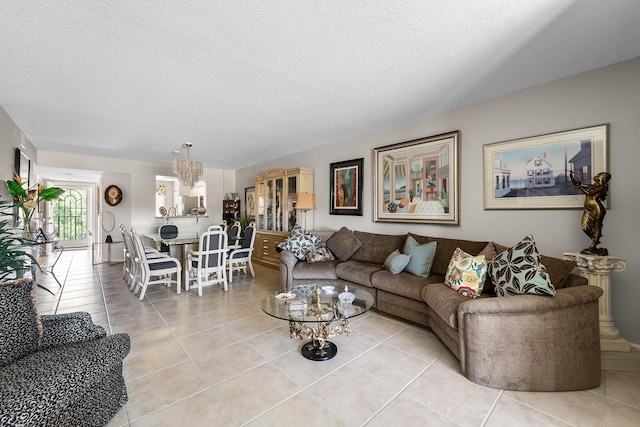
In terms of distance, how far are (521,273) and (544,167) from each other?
1.27 m

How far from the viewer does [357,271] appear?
3.38 m

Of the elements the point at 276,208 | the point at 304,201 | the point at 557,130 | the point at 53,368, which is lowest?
the point at 53,368

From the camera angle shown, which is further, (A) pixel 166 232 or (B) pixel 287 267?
(A) pixel 166 232

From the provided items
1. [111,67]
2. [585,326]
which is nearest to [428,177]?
[585,326]

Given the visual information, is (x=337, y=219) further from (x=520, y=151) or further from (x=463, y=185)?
(x=520, y=151)

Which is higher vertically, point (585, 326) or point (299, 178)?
point (299, 178)

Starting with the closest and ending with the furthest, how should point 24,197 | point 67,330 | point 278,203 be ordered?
A: point 67,330 < point 24,197 < point 278,203

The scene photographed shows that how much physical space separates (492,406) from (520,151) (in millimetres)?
2357

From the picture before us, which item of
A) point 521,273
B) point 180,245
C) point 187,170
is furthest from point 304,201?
point 521,273

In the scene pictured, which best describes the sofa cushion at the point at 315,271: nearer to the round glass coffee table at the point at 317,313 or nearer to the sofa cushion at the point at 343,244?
the sofa cushion at the point at 343,244

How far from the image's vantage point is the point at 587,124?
242cm

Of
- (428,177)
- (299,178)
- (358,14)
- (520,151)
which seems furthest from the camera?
(299,178)

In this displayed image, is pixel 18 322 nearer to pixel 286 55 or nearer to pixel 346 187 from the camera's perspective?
pixel 286 55

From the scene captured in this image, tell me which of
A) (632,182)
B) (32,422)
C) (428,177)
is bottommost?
(32,422)
